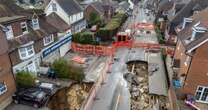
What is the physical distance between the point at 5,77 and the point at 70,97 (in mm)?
8272

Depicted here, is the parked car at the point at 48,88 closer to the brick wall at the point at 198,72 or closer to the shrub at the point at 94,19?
the brick wall at the point at 198,72

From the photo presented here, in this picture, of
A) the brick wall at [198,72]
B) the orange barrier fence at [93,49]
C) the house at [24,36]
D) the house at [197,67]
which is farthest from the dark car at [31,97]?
the orange barrier fence at [93,49]

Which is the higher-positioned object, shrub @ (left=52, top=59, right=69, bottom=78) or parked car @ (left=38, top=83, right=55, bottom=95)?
shrub @ (left=52, top=59, right=69, bottom=78)

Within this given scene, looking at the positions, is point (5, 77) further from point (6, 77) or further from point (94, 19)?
point (94, 19)

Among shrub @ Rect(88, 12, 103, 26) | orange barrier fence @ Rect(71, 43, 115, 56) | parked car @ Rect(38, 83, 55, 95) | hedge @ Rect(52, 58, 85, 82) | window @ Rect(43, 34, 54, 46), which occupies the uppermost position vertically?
shrub @ Rect(88, 12, 103, 26)

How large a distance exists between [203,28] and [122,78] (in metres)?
13.5

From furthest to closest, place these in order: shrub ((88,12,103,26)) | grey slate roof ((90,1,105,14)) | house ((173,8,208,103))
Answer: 1. grey slate roof ((90,1,105,14))
2. shrub ((88,12,103,26))
3. house ((173,8,208,103))

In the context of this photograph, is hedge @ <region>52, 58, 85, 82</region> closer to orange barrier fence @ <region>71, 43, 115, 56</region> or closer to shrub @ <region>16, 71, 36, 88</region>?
shrub @ <region>16, 71, 36, 88</region>

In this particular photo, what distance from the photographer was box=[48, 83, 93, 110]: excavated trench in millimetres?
23109

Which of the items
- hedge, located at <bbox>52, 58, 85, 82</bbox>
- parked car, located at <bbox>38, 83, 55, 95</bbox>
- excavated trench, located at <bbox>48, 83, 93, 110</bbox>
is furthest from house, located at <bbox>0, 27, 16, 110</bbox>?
hedge, located at <bbox>52, 58, 85, 82</bbox>

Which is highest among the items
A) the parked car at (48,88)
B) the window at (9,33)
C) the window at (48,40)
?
the window at (9,33)

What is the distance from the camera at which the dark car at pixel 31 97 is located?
22.3m

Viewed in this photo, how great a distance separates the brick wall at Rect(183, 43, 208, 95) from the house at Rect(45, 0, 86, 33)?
30128mm

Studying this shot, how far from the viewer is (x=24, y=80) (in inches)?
965
